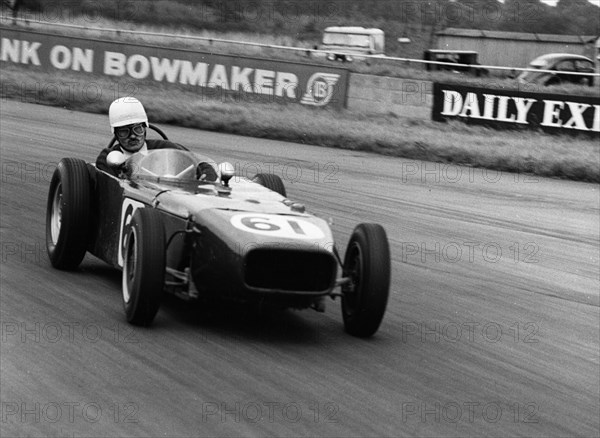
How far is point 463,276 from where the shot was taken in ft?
27.3

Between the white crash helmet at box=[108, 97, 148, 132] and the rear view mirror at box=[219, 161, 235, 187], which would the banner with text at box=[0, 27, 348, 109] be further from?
the rear view mirror at box=[219, 161, 235, 187]

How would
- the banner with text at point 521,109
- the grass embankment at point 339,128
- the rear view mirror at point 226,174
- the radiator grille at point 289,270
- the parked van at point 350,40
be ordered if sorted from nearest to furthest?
1. the radiator grille at point 289,270
2. the rear view mirror at point 226,174
3. the grass embankment at point 339,128
4. the banner with text at point 521,109
5. the parked van at point 350,40

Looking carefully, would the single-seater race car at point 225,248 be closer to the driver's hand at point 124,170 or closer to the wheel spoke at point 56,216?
the driver's hand at point 124,170

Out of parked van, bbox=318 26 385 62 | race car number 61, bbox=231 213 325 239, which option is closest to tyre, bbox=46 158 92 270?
race car number 61, bbox=231 213 325 239

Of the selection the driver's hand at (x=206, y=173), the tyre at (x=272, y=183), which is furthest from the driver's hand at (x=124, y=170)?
the tyre at (x=272, y=183)

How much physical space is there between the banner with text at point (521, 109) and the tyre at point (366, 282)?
41.3 feet

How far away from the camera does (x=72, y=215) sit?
6789 mm

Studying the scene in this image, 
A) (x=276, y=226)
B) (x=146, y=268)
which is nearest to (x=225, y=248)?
(x=276, y=226)

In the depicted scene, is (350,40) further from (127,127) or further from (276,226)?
(276,226)

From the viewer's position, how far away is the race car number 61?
5461 mm

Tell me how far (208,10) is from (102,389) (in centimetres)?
4261

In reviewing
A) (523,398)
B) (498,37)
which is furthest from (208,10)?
(523,398)

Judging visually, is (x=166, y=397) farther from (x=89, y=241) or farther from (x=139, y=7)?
(x=139, y=7)

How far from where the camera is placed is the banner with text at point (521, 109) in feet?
58.4
